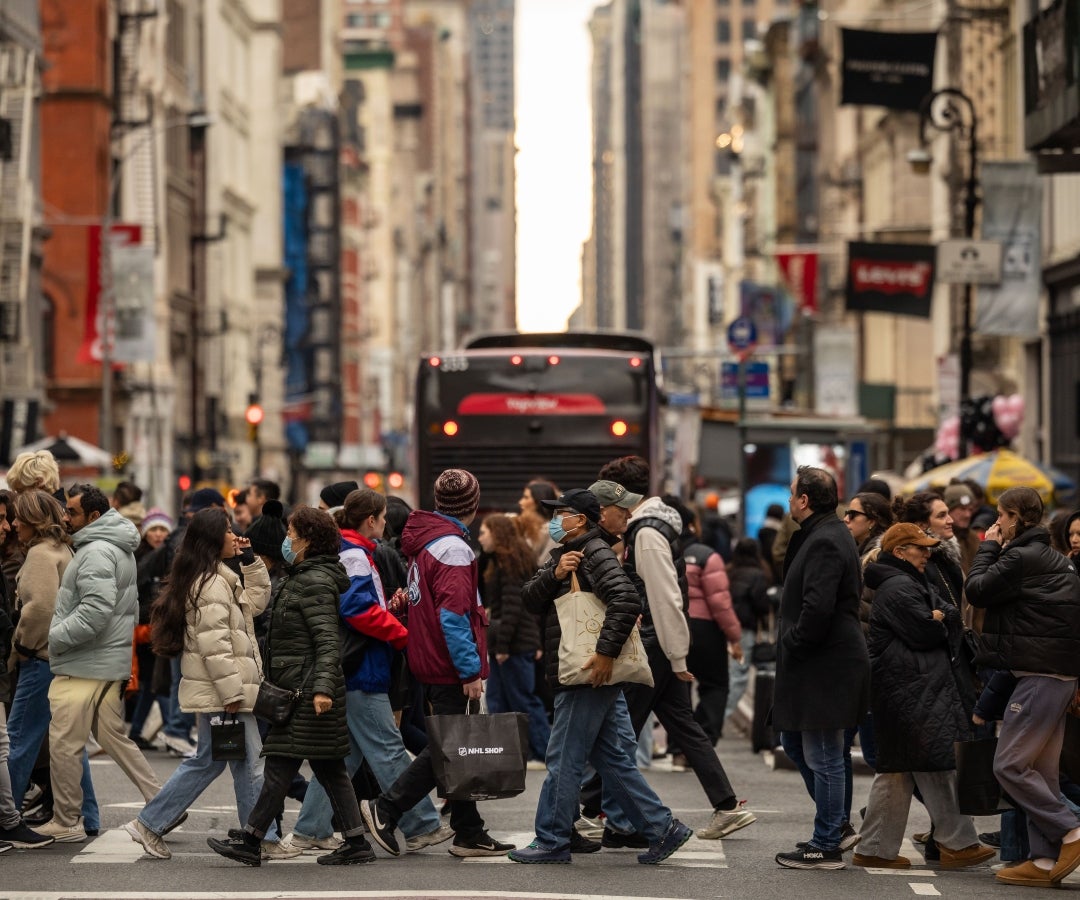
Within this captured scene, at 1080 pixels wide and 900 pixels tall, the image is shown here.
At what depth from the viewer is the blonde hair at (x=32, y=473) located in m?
12.7

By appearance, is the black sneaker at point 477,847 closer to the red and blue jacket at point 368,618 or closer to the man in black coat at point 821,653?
the red and blue jacket at point 368,618

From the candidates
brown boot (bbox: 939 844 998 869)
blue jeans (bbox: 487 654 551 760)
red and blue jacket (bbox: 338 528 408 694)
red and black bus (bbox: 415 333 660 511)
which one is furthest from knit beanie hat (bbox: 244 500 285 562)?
red and black bus (bbox: 415 333 660 511)

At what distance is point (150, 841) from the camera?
459 inches

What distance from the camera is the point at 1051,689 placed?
11141 mm

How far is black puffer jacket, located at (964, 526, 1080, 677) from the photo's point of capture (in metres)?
11.1

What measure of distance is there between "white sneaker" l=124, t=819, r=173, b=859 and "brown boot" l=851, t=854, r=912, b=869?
11.3 ft

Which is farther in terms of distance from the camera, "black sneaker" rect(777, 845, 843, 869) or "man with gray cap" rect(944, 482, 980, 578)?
"man with gray cap" rect(944, 482, 980, 578)

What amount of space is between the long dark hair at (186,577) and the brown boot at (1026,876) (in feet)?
13.4

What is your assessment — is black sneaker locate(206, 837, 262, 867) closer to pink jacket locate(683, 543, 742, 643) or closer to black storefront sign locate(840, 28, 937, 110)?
pink jacket locate(683, 543, 742, 643)

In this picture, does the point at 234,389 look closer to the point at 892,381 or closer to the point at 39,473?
the point at 892,381

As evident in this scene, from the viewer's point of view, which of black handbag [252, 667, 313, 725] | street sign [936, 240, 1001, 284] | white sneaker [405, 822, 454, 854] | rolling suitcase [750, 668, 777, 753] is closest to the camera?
black handbag [252, 667, 313, 725]

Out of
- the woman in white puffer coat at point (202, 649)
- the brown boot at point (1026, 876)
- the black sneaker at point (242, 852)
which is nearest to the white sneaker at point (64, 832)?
the woman in white puffer coat at point (202, 649)

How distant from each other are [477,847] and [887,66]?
100 feet

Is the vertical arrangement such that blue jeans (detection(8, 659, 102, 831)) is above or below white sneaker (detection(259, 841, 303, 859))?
above
